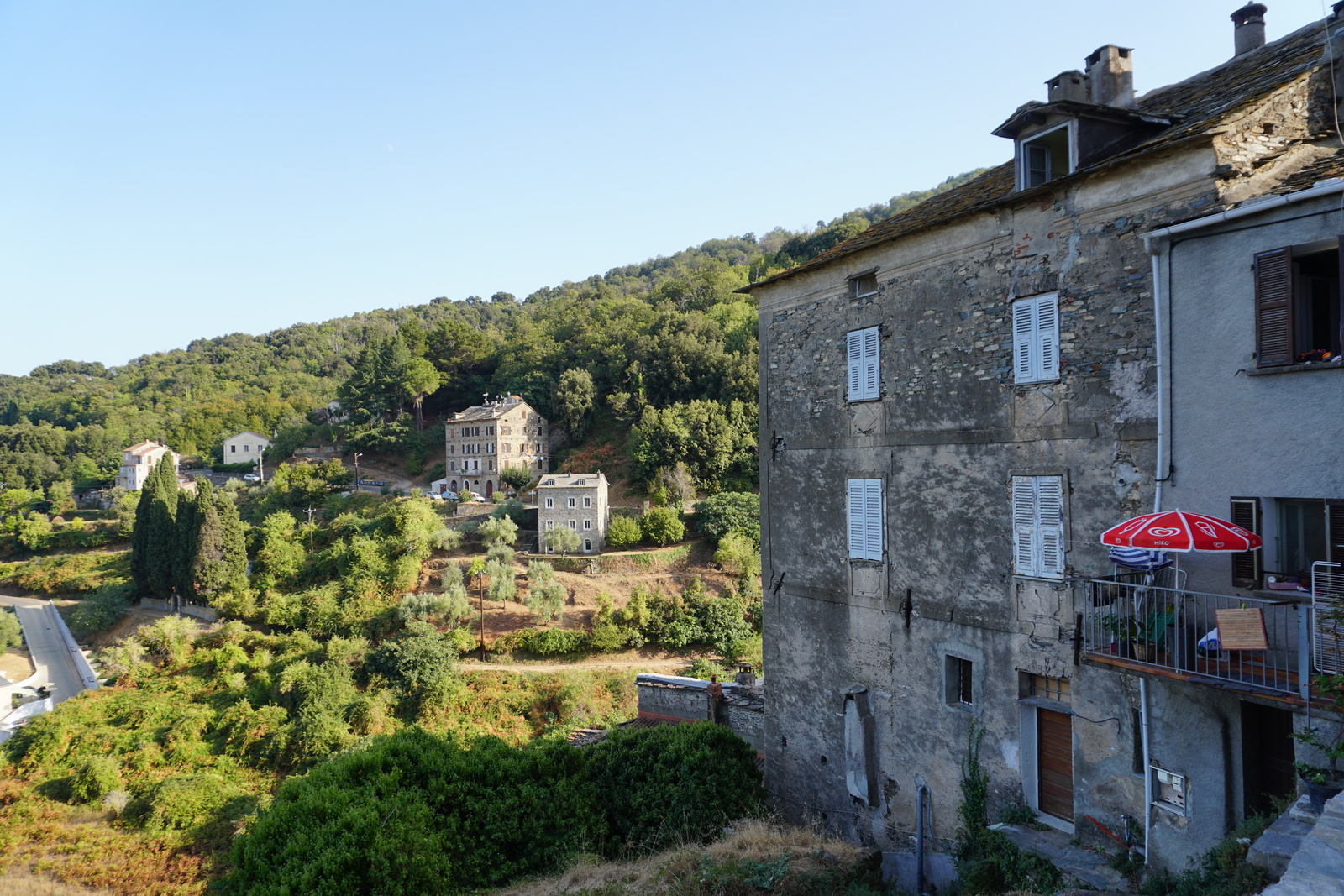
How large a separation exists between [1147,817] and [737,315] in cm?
6265

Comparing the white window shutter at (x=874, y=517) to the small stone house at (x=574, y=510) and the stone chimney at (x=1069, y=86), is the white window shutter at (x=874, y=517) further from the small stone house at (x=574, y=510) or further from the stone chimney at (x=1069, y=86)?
the small stone house at (x=574, y=510)

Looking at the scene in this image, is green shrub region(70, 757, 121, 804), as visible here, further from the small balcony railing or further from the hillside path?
the small balcony railing

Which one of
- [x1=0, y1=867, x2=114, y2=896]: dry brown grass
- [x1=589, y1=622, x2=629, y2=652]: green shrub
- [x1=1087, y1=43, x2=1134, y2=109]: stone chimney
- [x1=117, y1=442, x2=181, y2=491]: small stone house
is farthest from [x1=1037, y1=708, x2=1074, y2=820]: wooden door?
[x1=117, y1=442, x2=181, y2=491]: small stone house

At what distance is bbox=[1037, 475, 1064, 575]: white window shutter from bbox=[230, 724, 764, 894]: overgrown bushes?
7.41 metres

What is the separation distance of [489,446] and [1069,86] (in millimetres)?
54490

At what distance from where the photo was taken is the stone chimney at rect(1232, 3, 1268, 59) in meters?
11.4

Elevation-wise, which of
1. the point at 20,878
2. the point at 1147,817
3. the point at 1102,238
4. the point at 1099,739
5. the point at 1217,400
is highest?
the point at 1102,238

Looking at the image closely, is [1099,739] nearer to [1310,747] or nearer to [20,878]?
[1310,747]

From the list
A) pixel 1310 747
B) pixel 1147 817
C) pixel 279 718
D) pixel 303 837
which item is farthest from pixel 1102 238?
pixel 279 718

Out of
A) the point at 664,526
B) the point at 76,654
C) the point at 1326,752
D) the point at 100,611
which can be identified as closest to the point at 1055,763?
the point at 1326,752

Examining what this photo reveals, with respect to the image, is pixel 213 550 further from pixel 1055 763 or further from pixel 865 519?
pixel 1055 763

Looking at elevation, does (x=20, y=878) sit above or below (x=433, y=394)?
below

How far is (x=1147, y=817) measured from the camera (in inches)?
347

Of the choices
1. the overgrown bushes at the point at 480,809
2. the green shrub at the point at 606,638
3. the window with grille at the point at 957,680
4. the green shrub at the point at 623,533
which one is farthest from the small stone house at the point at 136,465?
the window with grille at the point at 957,680
